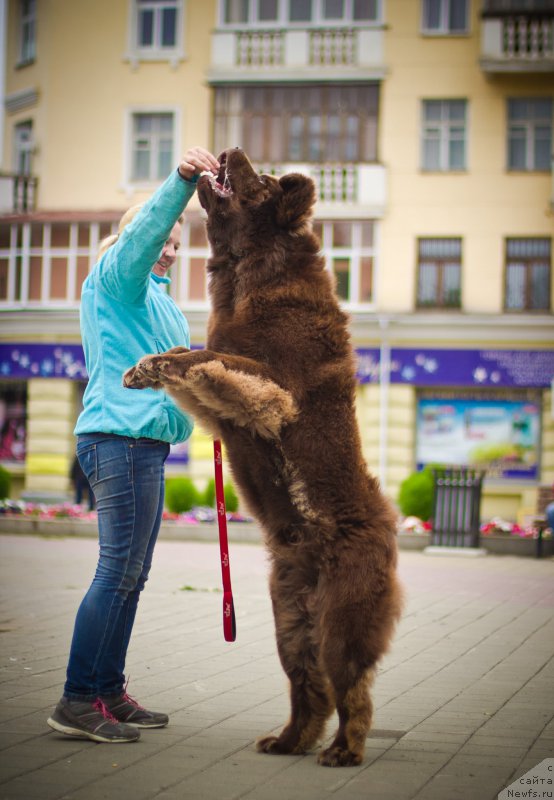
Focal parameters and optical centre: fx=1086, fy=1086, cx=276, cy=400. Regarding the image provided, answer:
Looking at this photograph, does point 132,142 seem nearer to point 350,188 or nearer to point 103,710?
point 350,188

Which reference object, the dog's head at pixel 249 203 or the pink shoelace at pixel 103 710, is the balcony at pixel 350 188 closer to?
the dog's head at pixel 249 203

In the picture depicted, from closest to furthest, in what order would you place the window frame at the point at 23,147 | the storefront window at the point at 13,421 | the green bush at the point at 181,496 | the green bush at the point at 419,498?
the green bush at the point at 419,498 → the green bush at the point at 181,496 → the storefront window at the point at 13,421 → the window frame at the point at 23,147

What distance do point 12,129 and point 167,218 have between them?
28.0 m

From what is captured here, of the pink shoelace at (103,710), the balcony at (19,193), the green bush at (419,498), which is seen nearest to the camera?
the pink shoelace at (103,710)

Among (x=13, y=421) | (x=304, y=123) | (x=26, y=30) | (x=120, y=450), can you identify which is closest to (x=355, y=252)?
(x=304, y=123)

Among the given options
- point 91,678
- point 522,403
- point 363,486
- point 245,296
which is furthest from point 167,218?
point 522,403

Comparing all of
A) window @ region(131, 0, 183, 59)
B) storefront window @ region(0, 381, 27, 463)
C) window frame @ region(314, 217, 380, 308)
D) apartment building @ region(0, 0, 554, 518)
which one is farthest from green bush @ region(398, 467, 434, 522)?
window @ region(131, 0, 183, 59)

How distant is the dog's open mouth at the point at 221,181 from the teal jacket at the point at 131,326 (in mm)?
129

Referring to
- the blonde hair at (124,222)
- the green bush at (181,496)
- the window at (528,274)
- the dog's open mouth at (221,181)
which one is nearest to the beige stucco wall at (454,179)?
the window at (528,274)

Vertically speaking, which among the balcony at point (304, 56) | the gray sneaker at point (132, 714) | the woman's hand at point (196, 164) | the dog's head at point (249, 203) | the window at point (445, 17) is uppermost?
the window at point (445, 17)

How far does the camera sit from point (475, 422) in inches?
1064

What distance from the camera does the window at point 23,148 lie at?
3023 cm

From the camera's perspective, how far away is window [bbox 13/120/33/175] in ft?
99.2

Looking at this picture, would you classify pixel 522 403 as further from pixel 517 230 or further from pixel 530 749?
pixel 530 749
